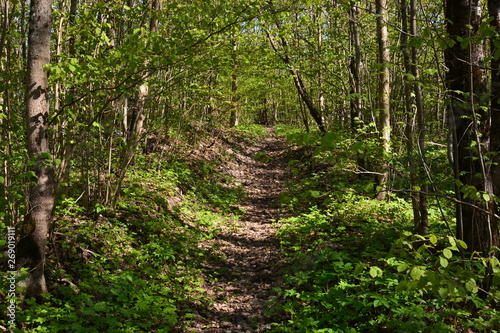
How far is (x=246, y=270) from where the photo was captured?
5910 millimetres

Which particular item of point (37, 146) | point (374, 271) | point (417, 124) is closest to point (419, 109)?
point (417, 124)

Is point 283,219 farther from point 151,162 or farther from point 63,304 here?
point 63,304

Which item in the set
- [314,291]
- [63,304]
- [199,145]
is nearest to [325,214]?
[314,291]

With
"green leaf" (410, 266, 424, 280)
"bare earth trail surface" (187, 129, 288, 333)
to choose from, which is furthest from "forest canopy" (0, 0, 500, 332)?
"bare earth trail surface" (187, 129, 288, 333)

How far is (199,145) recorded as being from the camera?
13.2 metres

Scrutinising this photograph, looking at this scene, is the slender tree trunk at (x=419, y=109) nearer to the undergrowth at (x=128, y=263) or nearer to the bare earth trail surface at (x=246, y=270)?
the bare earth trail surface at (x=246, y=270)

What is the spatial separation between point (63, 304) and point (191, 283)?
1963 millimetres

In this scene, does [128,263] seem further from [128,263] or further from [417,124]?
[417,124]

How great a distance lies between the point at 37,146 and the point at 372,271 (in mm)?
3509

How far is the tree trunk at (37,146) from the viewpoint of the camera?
131 inches

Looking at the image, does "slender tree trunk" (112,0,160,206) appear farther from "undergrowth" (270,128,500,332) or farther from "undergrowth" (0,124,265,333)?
"undergrowth" (270,128,500,332)

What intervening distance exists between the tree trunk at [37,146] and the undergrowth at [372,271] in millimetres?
2727

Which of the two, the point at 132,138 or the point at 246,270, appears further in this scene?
the point at 132,138

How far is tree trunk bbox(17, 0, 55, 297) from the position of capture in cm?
332
